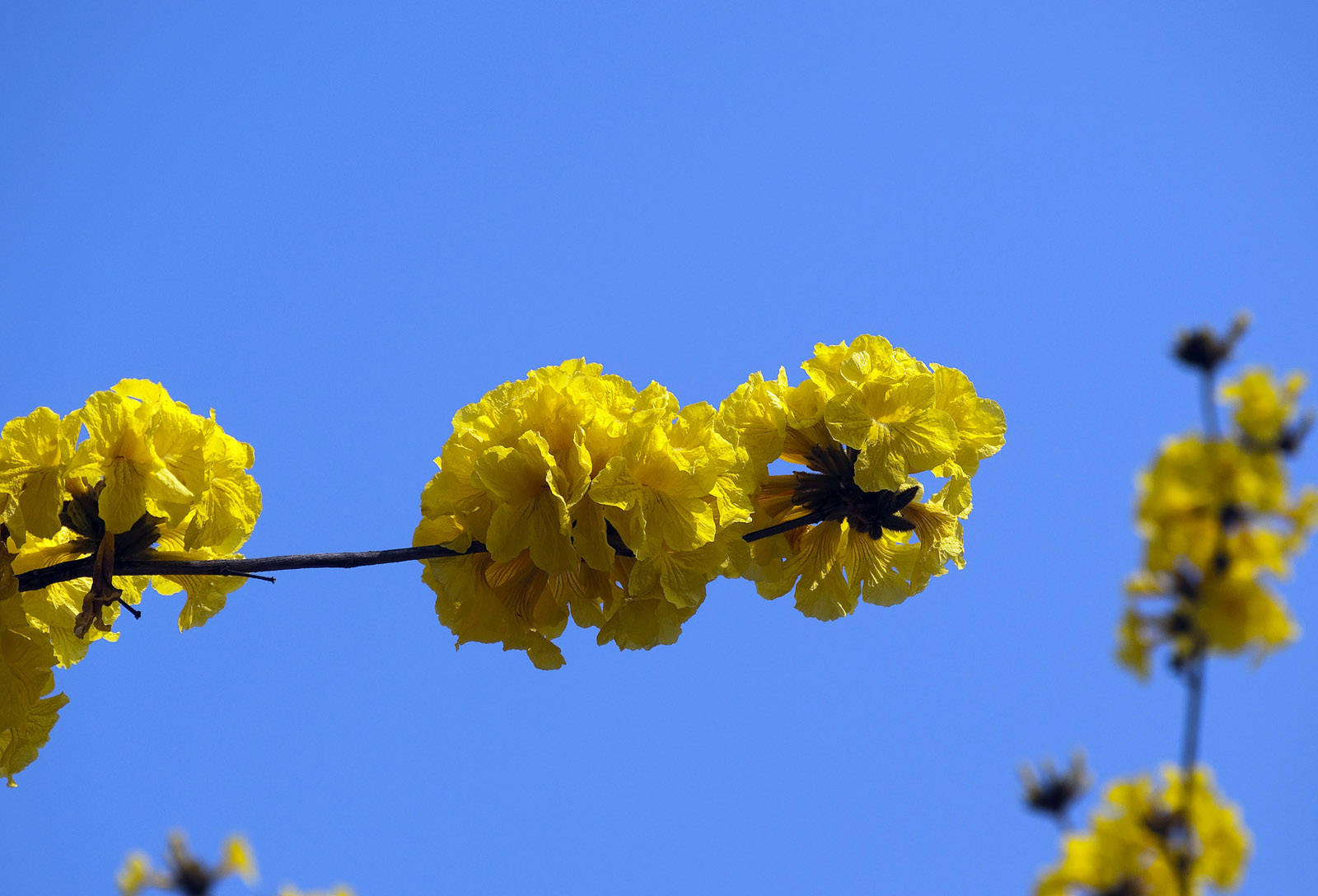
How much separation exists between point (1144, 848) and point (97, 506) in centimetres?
241

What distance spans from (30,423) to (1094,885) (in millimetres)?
2514

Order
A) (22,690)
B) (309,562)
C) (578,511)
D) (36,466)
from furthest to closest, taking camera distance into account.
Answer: (22,690), (36,466), (578,511), (309,562)

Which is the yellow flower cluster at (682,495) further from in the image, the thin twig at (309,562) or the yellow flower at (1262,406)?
the yellow flower at (1262,406)

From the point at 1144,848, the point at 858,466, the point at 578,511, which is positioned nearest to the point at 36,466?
the point at 578,511

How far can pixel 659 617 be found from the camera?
A: 2832mm

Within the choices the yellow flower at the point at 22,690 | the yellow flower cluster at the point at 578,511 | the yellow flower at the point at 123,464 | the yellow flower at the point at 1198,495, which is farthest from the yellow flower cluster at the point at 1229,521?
the yellow flower at the point at 22,690

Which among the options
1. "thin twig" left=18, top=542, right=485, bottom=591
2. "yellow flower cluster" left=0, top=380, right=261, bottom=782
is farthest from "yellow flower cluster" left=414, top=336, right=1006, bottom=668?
"yellow flower cluster" left=0, top=380, right=261, bottom=782

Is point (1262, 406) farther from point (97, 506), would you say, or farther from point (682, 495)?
point (97, 506)

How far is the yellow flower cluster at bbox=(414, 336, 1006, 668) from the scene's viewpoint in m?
2.66

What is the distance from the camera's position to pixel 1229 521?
1.34 metres

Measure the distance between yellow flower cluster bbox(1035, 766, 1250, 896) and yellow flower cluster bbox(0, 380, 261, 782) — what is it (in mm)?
2130

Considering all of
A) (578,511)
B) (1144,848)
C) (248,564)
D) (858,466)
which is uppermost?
(858,466)

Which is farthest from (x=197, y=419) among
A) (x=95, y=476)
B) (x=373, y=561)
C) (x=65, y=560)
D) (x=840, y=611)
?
(x=840, y=611)

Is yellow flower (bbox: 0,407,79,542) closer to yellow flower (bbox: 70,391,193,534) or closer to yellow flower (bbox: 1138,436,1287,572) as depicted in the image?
yellow flower (bbox: 70,391,193,534)
